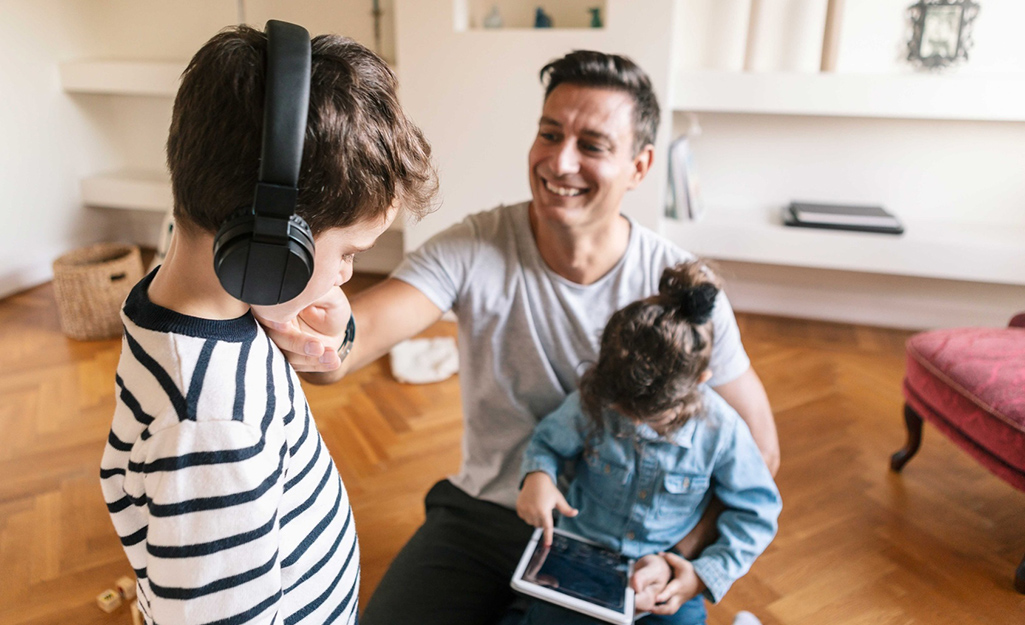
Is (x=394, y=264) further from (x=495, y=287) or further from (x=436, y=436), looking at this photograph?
(x=495, y=287)

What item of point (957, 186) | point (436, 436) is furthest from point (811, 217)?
point (436, 436)

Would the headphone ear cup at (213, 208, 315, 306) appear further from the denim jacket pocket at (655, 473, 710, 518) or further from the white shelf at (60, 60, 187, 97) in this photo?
the white shelf at (60, 60, 187, 97)

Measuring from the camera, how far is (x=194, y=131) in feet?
1.87

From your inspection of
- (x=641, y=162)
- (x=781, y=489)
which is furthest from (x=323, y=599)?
(x=781, y=489)

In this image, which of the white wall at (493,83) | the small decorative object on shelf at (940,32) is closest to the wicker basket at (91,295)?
the white wall at (493,83)

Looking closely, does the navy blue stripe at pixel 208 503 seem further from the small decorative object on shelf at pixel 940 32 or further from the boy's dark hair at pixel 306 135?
the small decorative object on shelf at pixel 940 32

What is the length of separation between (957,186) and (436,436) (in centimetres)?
239

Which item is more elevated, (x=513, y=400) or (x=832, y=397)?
(x=513, y=400)

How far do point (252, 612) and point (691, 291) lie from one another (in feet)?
2.51

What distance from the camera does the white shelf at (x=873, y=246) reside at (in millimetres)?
2758

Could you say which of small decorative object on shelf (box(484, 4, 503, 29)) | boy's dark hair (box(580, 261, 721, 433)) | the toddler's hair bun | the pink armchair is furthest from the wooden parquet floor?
small decorative object on shelf (box(484, 4, 503, 29))

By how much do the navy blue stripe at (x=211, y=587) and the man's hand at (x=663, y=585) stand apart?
705 millimetres

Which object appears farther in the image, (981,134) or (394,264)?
(394,264)

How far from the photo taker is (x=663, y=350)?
44.9 inches
